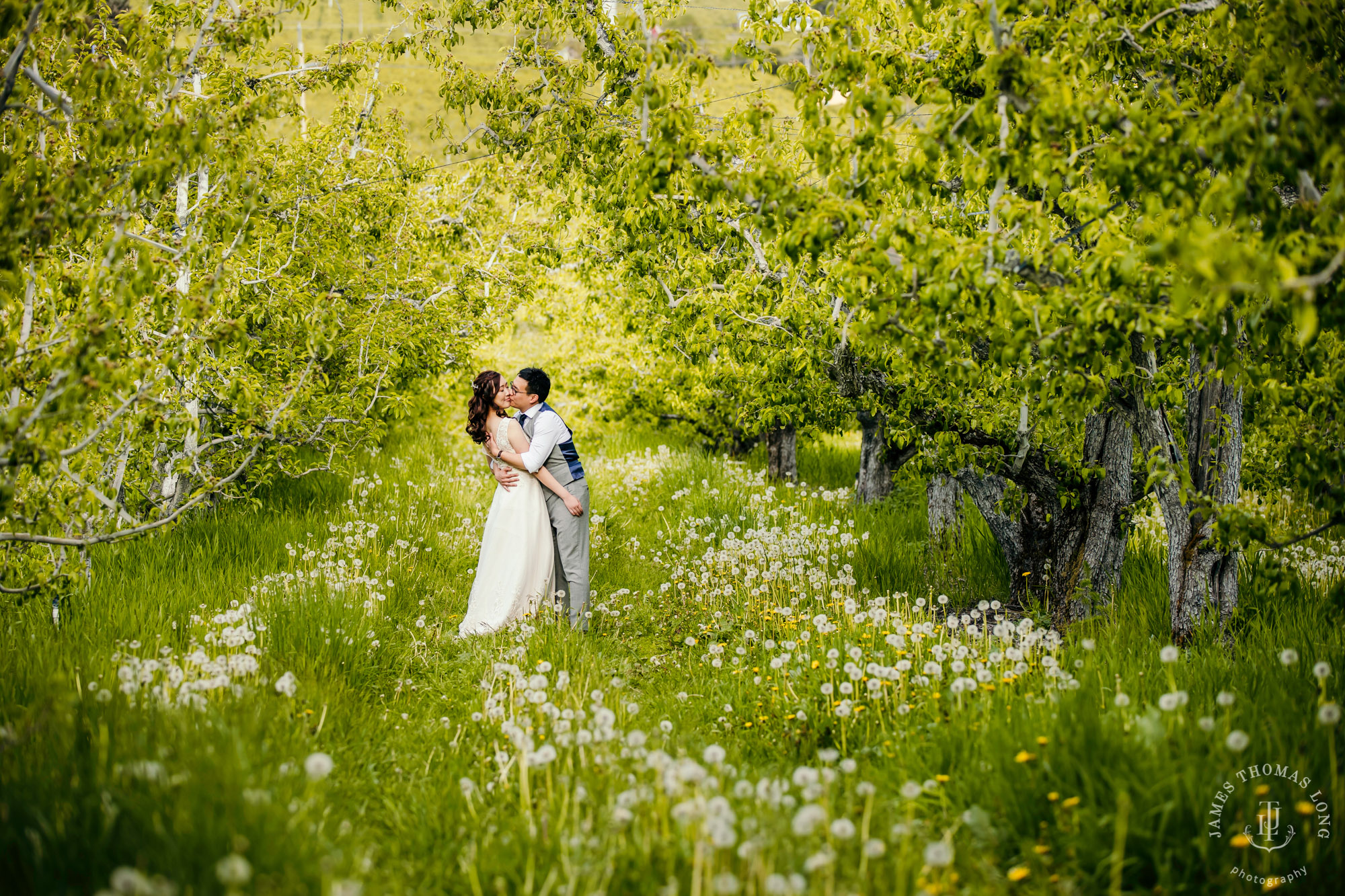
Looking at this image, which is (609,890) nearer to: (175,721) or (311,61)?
(175,721)

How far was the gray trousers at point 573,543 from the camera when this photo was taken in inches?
303

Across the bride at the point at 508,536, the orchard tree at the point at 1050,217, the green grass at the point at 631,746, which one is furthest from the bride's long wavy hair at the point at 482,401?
the orchard tree at the point at 1050,217

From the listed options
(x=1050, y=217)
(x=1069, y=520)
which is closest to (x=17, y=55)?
(x=1050, y=217)

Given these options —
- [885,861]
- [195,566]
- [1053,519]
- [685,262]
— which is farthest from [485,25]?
[885,861]

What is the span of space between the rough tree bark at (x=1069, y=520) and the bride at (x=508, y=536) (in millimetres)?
4048

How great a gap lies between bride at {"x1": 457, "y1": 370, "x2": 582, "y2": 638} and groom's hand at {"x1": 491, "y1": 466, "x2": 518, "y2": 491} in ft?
0.13

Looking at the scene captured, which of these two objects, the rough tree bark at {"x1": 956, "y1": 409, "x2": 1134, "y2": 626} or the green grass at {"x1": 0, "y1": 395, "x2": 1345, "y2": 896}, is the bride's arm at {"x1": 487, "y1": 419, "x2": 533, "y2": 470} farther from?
the rough tree bark at {"x1": 956, "y1": 409, "x2": 1134, "y2": 626}

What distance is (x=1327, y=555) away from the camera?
29.0ft

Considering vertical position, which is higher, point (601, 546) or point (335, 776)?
point (601, 546)

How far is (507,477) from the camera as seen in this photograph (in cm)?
784

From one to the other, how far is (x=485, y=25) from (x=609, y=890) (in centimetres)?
728

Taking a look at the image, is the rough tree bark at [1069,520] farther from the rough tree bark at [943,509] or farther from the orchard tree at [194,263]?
the orchard tree at [194,263]

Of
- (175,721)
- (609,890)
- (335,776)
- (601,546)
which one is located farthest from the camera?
(601,546)

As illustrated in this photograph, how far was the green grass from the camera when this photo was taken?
9.95 feet
